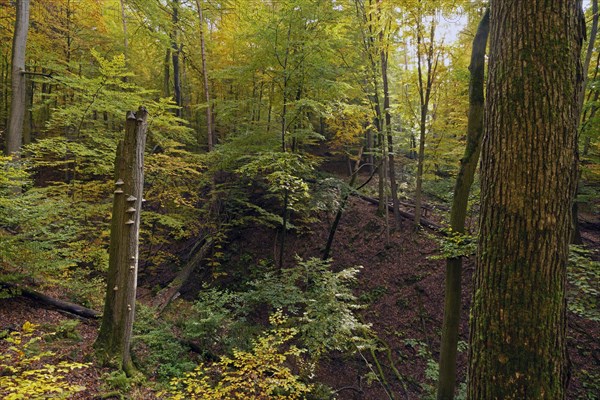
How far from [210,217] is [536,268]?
33.3 ft

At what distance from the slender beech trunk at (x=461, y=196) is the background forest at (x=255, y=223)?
45cm

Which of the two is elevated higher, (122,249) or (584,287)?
(122,249)

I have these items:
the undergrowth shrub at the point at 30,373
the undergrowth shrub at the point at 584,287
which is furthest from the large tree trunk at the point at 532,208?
the undergrowth shrub at the point at 584,287

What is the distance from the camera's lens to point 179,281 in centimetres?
971

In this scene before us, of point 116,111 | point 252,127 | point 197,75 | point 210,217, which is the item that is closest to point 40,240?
point 116,111

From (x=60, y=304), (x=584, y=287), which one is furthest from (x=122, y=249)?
(x=584, y=287)

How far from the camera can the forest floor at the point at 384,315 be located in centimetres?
523

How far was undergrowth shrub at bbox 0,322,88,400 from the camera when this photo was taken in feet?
8.19

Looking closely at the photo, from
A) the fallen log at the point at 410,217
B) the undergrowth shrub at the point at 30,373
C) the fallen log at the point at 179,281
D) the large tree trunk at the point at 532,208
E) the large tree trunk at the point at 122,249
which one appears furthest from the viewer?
the fallen log at the point at 410,217

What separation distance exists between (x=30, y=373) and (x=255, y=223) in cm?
1021

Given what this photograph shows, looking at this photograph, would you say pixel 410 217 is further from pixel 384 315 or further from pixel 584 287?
pixel 584 287

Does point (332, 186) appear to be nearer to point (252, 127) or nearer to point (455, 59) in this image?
point (252, 127)

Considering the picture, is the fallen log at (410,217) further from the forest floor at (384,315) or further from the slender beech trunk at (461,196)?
the slender beech trunk at (461,196)

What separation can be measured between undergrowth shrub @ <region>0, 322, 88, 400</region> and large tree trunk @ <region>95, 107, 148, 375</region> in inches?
21.3
